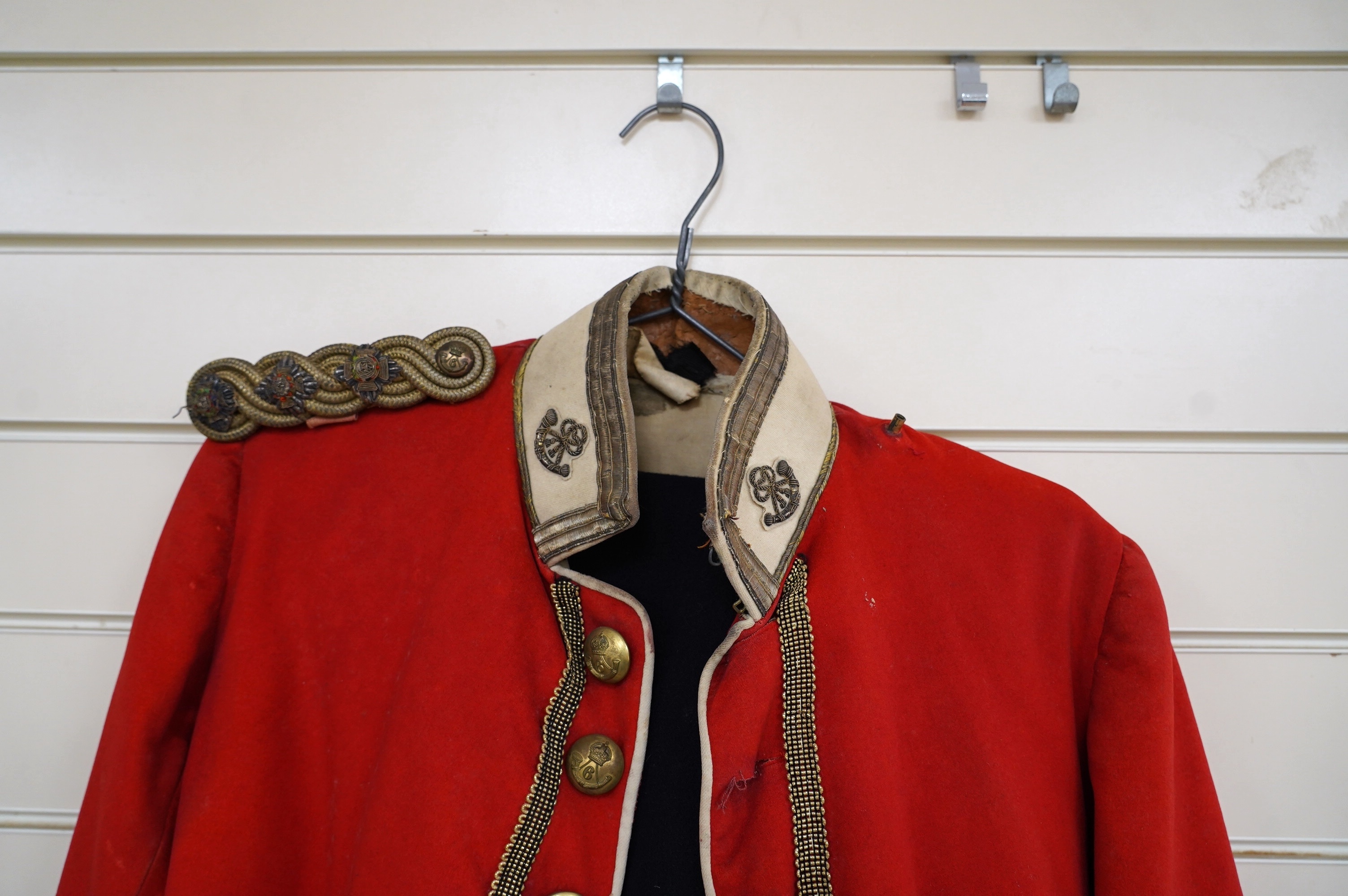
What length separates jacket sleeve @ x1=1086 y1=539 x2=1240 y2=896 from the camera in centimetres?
74

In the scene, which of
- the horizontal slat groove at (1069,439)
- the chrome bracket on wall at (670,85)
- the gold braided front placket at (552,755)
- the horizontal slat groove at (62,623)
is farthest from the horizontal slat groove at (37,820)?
the chrome bracket on wall at (670,85)

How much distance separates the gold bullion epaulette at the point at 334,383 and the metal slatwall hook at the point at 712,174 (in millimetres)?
196

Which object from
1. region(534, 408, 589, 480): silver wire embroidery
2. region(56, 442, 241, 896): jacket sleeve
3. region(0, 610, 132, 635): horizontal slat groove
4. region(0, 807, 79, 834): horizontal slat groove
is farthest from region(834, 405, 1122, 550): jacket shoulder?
region(0, 807, 79, 834): horizontal slat groove

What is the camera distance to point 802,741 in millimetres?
708

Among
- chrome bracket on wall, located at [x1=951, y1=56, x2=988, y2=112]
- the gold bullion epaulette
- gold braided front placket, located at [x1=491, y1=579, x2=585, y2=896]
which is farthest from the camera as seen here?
chrome bracket on wall, located at [x1=951, y1=56, x2=988, y2=112]

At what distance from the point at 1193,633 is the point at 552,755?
2.71 feet

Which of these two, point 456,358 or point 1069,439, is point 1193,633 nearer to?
point 1069,439

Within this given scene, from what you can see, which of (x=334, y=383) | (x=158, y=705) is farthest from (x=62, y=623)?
(x=334, y=383)

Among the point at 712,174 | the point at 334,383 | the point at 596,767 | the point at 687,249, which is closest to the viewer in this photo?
the point at 596,767

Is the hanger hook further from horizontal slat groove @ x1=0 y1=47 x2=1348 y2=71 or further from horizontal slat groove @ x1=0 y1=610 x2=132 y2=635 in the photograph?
horizontal slat groove @ x1=0 y1=610 x2=132 y2=635

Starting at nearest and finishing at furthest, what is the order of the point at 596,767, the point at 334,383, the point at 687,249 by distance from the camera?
the point at 596,767 < the point at 334,383 < the point at 687,249

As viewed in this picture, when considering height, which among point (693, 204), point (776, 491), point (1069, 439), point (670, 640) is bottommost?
point (670, 640)

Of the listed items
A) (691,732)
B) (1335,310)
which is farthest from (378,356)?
(1335,310)

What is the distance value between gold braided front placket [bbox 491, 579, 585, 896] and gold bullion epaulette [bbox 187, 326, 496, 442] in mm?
241
